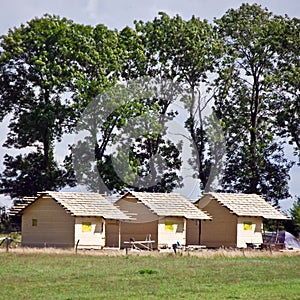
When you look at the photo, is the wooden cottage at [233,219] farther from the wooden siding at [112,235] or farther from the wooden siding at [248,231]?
the wooden siding at [112,235]

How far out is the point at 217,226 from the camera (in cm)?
5772

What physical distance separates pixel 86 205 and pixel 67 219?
1696mm

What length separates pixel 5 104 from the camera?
64125mm

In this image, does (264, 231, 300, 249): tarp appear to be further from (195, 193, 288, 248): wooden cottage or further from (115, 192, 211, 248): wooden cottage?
(115, 192, 211, 248): wooden cottage

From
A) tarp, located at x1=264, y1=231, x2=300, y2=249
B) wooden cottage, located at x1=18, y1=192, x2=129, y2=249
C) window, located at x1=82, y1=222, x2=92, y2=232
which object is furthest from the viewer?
tarp, located at x1=264, y1=231, x2=300, y2=249

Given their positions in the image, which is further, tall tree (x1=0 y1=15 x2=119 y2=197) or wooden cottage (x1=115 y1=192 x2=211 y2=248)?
tall tree (x1=0 y1=15 x2=119 y2=197)

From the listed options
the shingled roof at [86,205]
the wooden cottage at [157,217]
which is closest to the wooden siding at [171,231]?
the wooden cottage at [157,217]

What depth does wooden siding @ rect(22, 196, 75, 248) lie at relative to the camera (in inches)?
1989

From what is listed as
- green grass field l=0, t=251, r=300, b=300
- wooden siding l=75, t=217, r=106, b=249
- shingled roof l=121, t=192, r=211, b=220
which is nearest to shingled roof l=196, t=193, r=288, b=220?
shingled roof l=121, t=192, r=211, b=220

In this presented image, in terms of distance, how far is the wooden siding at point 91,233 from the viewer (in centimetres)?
5047

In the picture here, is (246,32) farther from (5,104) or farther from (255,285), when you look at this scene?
(255,285)

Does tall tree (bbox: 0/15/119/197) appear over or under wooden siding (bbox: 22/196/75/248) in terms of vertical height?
over

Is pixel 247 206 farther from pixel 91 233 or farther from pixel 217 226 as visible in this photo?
pixel 91 233

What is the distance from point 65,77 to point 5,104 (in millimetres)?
5330
